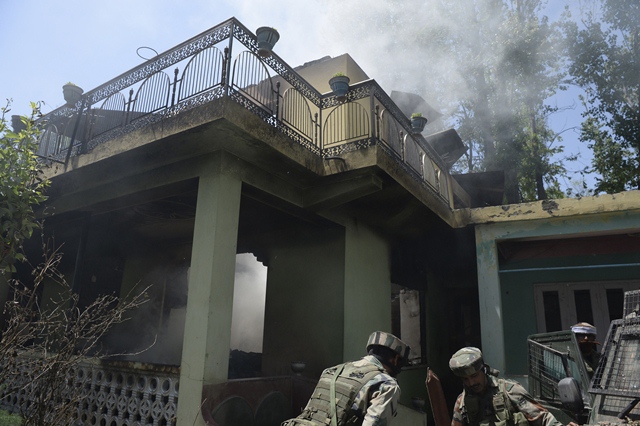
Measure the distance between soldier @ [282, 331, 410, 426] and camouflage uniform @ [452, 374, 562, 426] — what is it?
62 cm

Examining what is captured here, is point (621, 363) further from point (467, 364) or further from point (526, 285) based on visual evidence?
point (526, 285)

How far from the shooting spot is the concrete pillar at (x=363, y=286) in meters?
7.67

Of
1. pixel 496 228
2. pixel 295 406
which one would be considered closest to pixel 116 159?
pixel 295 406

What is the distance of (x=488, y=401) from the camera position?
3.85 m

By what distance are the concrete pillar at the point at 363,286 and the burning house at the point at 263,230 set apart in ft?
0.13

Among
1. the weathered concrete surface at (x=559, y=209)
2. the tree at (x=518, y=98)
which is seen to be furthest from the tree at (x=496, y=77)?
the weathered concrete surface at (x=559, y=209)

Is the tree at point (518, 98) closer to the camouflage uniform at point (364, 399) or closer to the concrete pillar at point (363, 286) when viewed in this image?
the concrete pillar at point (363, 286)

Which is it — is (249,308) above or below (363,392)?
above

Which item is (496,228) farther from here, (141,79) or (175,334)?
(175,334)

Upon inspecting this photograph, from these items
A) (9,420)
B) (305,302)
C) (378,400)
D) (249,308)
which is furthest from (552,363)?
(249,308)

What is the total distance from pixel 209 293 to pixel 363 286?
3448 mm

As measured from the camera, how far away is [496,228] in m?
8.63

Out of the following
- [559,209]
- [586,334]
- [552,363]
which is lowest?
[552,363]

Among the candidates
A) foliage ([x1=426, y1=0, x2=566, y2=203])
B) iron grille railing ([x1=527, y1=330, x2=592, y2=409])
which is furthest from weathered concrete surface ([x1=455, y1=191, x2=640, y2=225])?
foliage ([x1=426, y1=0, x2=566, y2=203])
